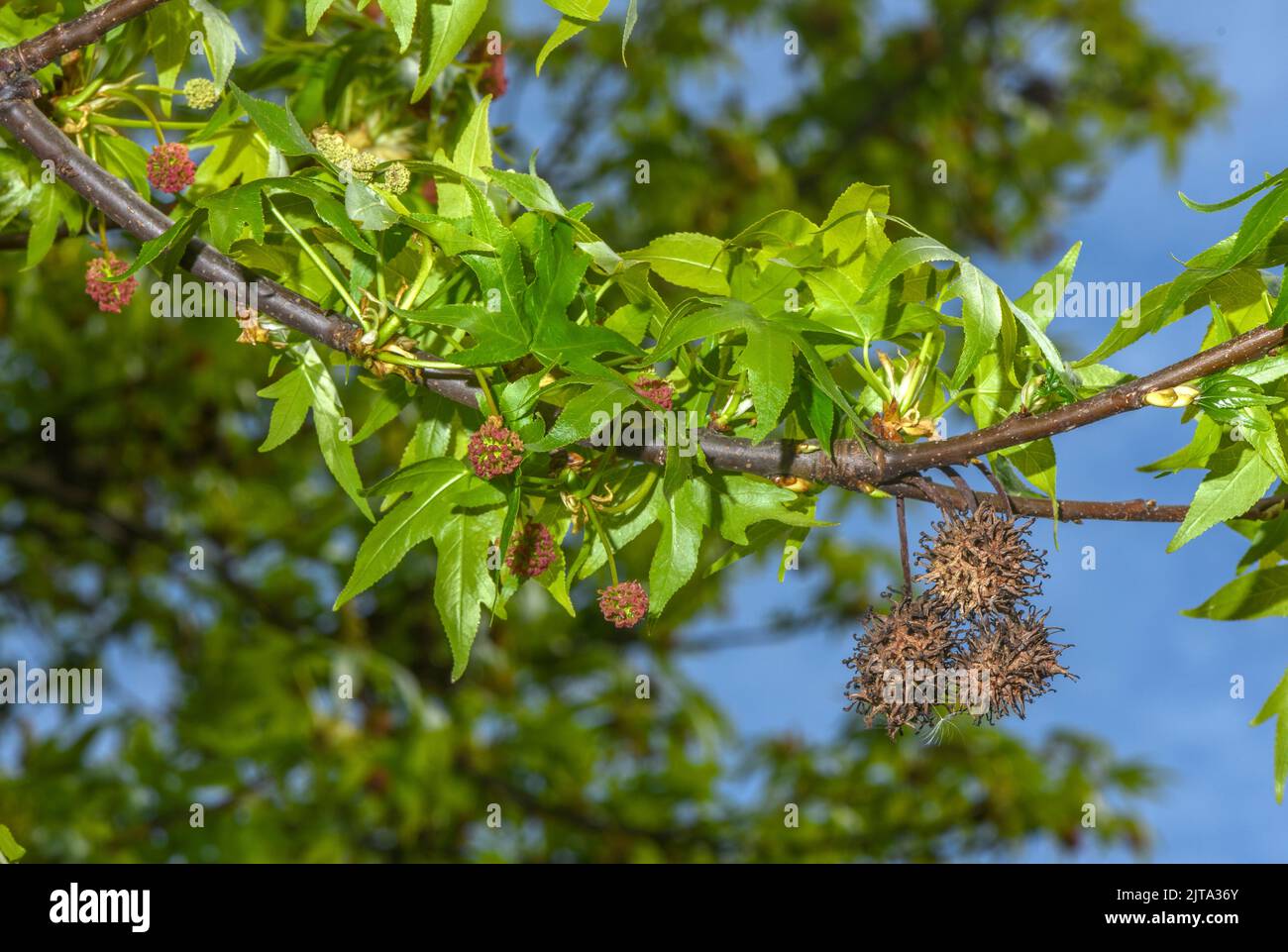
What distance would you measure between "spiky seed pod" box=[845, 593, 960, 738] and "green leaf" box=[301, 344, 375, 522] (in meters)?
0.72

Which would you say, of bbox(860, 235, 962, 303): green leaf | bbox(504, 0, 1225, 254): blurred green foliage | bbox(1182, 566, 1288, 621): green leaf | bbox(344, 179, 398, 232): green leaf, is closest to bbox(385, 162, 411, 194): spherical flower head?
bbox(344, 179, 398, 232): green leaf

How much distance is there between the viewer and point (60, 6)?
6.59 feet

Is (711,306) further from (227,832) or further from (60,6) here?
(227,832)

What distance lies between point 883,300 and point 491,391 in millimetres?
511

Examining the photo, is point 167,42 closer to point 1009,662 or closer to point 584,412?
point 584,412

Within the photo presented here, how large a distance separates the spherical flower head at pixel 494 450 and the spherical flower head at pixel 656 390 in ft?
0.53

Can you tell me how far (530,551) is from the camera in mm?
1638

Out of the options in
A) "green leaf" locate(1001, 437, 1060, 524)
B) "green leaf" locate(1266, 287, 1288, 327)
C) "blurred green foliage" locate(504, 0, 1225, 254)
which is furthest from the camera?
"blurred green foliage" locate(504, 0, 1225, 254)

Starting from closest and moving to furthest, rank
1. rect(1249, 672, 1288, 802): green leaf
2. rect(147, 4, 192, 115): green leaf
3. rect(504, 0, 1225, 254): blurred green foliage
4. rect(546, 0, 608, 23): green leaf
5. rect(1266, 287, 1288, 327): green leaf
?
rect(1266, 287, 1288, 327): green leaf, rect(546, 0, 608, 23): green leaf, rect(1249, 672, 1288, 802): green leaf, rect(147, 4, 192, 115): green leaf, rect(504, 0, 1225, 254): blurred green foliage

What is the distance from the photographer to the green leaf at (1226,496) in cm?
154

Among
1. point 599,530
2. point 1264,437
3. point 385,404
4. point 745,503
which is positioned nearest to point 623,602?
point 599,530

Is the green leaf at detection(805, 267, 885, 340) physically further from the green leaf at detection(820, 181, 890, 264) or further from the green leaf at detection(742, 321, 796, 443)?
the green leaf at detection(742, 321, 796, 443)

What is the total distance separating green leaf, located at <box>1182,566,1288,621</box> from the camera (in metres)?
1.90

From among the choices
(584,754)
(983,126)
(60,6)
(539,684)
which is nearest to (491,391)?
(60,6)
